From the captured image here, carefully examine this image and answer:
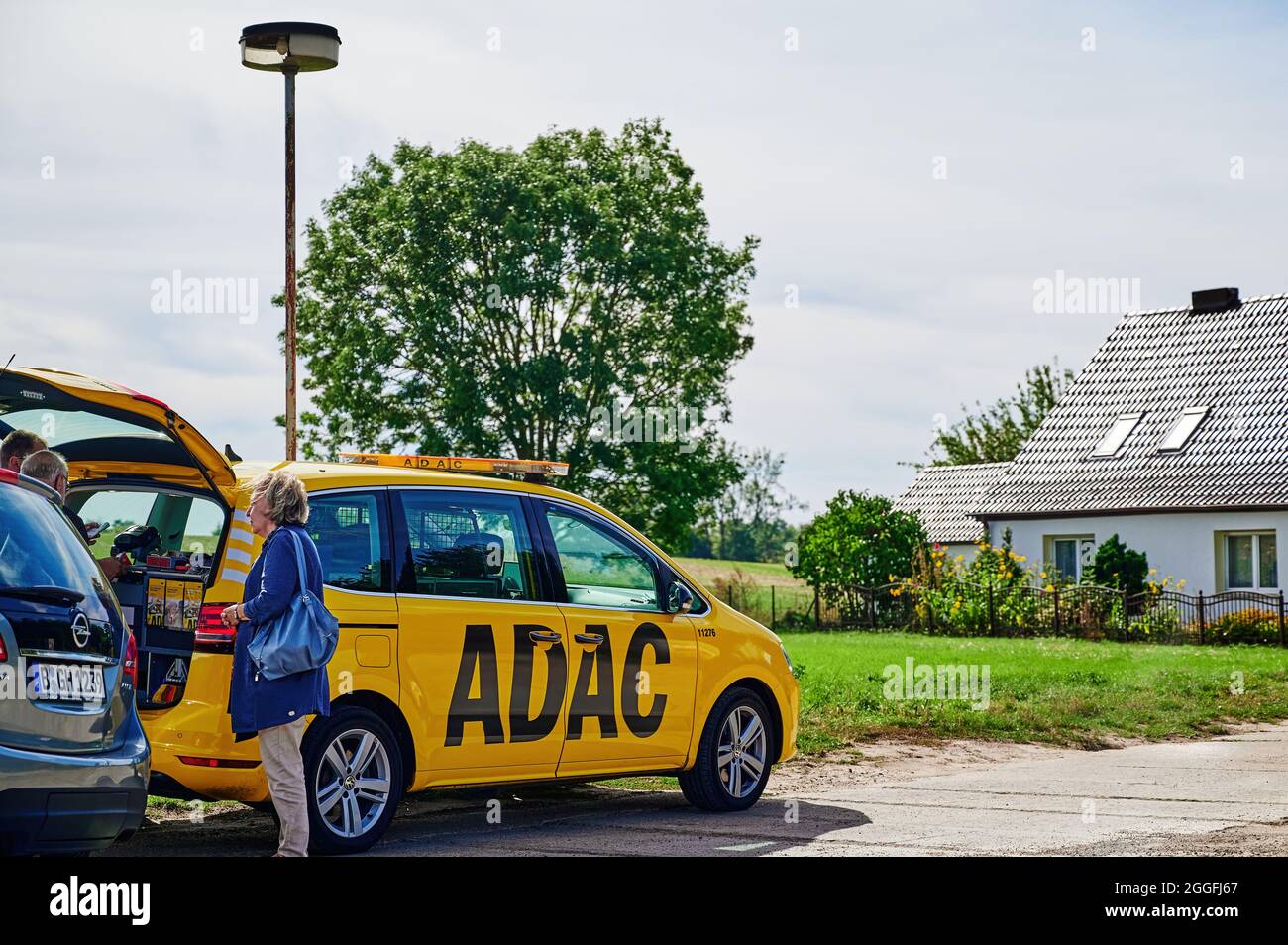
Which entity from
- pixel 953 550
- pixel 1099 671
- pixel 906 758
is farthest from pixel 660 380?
pixel 906 758

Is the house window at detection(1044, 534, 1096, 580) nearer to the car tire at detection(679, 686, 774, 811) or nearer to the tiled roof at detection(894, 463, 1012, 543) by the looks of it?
the tiled roof at detection(894, 463, 1012, 543)

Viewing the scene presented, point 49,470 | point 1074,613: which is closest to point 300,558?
point 49,470

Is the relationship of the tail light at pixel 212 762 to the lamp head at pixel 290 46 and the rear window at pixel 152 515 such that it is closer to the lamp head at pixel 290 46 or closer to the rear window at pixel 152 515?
the rear window at pixel 152 515

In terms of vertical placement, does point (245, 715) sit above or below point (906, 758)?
above

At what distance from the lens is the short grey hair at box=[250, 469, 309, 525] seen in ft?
26.5

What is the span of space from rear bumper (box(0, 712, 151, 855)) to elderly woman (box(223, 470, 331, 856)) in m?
0.86

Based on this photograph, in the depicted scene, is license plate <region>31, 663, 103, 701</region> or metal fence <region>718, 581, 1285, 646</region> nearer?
license plate <region>31, 663, 103, 701</region>

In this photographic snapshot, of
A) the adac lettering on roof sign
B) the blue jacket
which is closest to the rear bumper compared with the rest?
the blue jacket

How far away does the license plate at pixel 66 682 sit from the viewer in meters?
6.59

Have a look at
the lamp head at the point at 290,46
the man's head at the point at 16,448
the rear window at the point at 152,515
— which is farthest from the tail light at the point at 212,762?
the lamp head at the point at 290,46

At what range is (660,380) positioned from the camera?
46.2 m
